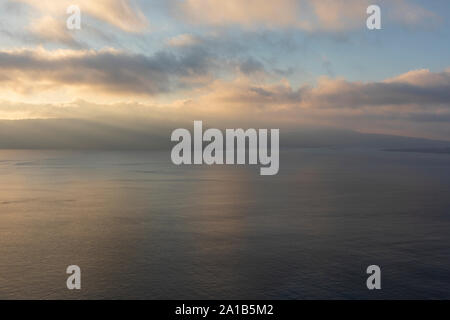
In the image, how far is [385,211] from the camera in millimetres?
129500

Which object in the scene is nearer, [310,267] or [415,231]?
[310,267]

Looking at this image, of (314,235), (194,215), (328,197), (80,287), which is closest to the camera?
(80,287)

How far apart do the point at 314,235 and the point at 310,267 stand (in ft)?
83.5

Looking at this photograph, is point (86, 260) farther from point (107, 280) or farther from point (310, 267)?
point (310, 267)

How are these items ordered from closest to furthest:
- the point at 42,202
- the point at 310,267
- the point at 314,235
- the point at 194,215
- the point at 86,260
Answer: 1. the point at 310,267
2. the point at 86,260
3. the point at 314,235
4. the point at 194,215
5. the point at 42,202
